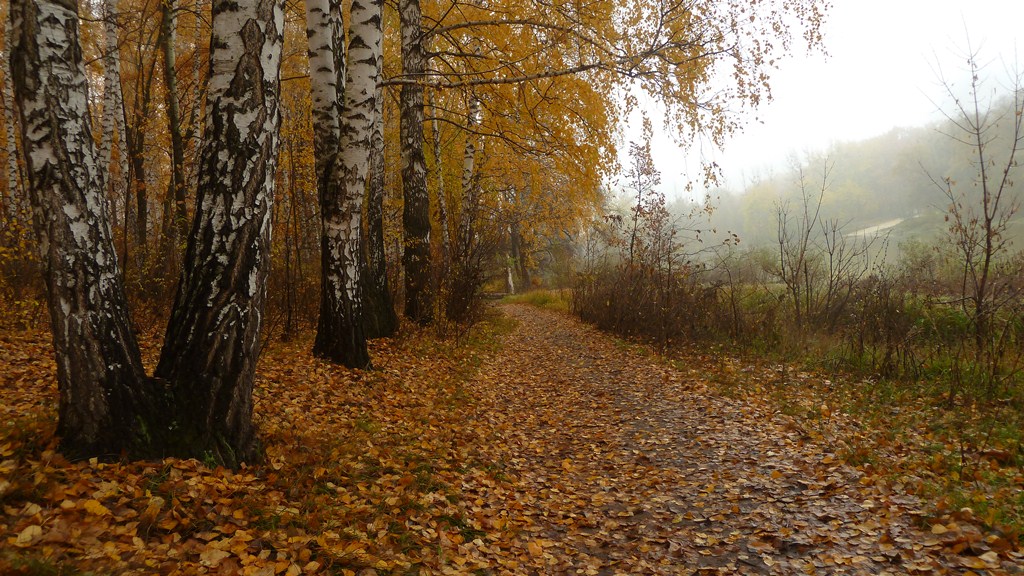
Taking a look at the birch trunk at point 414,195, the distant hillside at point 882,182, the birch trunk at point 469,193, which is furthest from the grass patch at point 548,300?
the distant hillside at point 882,182

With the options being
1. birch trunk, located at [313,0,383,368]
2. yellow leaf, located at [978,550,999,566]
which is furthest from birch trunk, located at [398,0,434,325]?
yellow leaf, located at [978,550,999,566]

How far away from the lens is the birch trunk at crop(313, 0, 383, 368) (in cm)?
658

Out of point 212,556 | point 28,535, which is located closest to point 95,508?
point 28,535

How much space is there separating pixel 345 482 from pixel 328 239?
360 centimetres

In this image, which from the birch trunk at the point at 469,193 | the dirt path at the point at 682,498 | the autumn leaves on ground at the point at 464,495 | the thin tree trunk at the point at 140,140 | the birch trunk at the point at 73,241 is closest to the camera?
the autumn leaves on ground at the point at 464,495

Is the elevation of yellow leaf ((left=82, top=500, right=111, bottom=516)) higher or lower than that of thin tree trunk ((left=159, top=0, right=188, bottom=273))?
lower

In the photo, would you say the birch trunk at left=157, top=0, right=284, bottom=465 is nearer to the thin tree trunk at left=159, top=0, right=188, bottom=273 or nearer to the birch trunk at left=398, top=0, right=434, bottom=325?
the thin tree trunk at left=159, top=0, right=188, bottom=273

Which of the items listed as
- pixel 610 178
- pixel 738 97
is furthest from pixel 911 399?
pixel 610 178

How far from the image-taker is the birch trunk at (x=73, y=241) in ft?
9.40

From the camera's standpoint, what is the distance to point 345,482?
396 cm

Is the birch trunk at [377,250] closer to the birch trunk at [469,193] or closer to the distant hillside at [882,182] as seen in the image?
the birch trunk at [469,193]

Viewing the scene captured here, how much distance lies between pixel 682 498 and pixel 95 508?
13.1 ft

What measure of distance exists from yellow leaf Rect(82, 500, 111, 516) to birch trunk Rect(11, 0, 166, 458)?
554mm

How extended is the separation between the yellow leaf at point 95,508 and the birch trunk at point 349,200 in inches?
157
